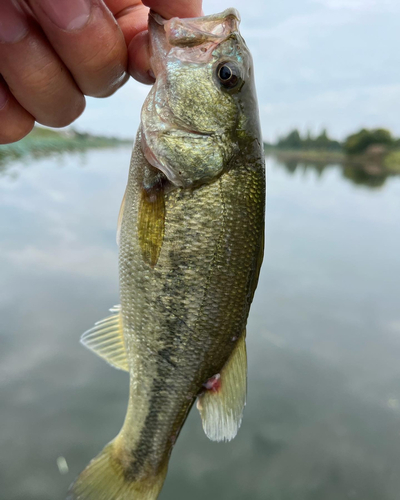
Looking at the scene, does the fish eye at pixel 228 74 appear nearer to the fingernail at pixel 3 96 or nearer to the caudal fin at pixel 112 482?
the fingernail at pixel 3 96

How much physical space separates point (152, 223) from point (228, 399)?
0.87 metres

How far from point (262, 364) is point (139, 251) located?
4.92m

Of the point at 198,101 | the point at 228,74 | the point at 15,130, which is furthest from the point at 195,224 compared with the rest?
the point at 15,130

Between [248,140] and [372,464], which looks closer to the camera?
[248,140]

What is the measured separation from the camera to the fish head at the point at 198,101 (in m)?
1.46

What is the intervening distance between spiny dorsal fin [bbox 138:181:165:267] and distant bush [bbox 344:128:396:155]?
250 feet

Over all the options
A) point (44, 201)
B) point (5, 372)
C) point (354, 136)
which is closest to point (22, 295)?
point (5, 372)

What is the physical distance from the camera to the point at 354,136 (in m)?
71.3

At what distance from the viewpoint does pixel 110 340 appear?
168 centimetres

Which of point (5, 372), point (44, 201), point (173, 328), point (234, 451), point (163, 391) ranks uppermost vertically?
point (173, 328)

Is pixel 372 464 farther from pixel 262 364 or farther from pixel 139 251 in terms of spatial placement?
pixel 139 251

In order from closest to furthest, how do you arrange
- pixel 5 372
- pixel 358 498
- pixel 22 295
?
pixel 358 498 < pixel 5 372 < pixel 22 295

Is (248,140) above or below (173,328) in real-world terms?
above

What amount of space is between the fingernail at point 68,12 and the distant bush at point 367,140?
76.3 meters
